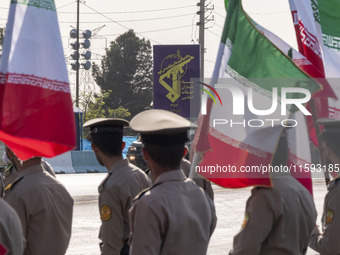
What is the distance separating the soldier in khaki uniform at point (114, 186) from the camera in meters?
5.57

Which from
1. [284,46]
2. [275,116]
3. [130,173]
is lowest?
[130,173]

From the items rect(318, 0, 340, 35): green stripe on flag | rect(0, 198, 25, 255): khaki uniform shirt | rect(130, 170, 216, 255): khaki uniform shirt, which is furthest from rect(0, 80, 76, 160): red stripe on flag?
rect(318, 0, 340, 35): green stripe on flag

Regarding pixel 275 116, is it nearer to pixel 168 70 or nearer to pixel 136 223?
pixel 136 223

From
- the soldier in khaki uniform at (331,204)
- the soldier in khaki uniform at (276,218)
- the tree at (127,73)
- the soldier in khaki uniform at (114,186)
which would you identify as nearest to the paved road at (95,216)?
the soldier in khaki uniform at (114,186)

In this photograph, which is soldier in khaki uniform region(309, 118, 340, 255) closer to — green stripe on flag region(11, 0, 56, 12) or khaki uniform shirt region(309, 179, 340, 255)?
khaki uniform shirt region(309, 179, 340, 255)

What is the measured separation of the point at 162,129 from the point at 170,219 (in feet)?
1.54

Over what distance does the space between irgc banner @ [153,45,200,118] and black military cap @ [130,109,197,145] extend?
27475 millimetres

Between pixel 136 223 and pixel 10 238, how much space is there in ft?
2.85

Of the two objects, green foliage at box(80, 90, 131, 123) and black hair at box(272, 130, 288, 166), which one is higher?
black hair at box(272, 130, 288, 166)

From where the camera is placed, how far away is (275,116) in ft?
17.9

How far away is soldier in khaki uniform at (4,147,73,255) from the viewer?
514 cm

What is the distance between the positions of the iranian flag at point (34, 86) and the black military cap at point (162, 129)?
2.36 feet

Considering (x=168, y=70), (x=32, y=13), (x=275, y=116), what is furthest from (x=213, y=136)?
(x=168, y=70)

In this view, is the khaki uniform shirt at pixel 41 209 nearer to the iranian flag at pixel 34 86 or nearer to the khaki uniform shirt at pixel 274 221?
the iranian flag at pixel 34 86
